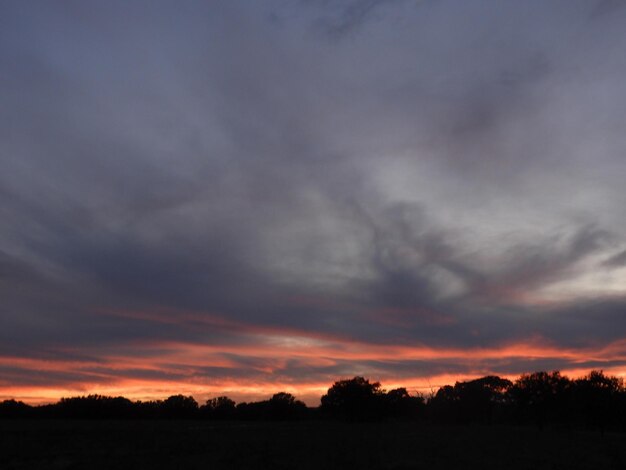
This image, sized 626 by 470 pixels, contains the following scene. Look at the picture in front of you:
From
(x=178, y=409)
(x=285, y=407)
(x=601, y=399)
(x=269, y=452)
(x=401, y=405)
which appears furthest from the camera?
(x=401, y=405)

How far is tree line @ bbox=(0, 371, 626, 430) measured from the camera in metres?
108

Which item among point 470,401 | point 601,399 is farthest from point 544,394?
point 470,401

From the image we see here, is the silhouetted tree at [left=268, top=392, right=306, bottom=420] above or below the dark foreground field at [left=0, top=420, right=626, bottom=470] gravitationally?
above

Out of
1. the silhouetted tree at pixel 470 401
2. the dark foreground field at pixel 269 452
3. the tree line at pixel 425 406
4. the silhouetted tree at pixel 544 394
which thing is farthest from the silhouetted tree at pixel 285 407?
the dark foreground field at pixel 269 452

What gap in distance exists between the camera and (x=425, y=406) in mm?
184375

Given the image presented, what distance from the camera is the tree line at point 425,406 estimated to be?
108 metres

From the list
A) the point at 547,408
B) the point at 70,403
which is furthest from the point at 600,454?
the point at 70,403

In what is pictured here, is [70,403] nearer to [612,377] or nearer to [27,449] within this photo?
[27,449]

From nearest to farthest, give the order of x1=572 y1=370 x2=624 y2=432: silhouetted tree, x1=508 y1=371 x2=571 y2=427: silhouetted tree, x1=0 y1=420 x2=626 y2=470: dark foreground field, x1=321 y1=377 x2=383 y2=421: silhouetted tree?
x1=0 y1=420 x2=626 y2=470: dark foreground field → x1=572 y1=370 x2=624 y2=432: silhouetted tree → x1=508 y1=371 x2=571 y2=427: silhouetted tree → x1=321 y1=377 x2=383 y2=421: silhouetted tree

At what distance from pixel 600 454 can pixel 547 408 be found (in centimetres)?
6434

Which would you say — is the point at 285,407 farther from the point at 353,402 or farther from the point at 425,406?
the point at 425,406

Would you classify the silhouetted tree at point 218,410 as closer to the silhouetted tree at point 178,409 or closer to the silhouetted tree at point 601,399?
the silhouetted tree at point 178,409

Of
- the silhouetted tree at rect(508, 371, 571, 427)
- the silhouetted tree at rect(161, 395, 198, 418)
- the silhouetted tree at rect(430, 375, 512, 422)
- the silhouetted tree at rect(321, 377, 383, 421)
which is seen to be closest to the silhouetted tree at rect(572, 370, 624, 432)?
the silhouetted tree at rect(508, 371, 571, 427)

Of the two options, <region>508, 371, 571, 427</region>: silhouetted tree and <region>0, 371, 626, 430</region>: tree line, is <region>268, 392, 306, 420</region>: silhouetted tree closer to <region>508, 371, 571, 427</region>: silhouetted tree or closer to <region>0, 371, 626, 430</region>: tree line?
<region>0, 371, 626, 430</region>: tree line
